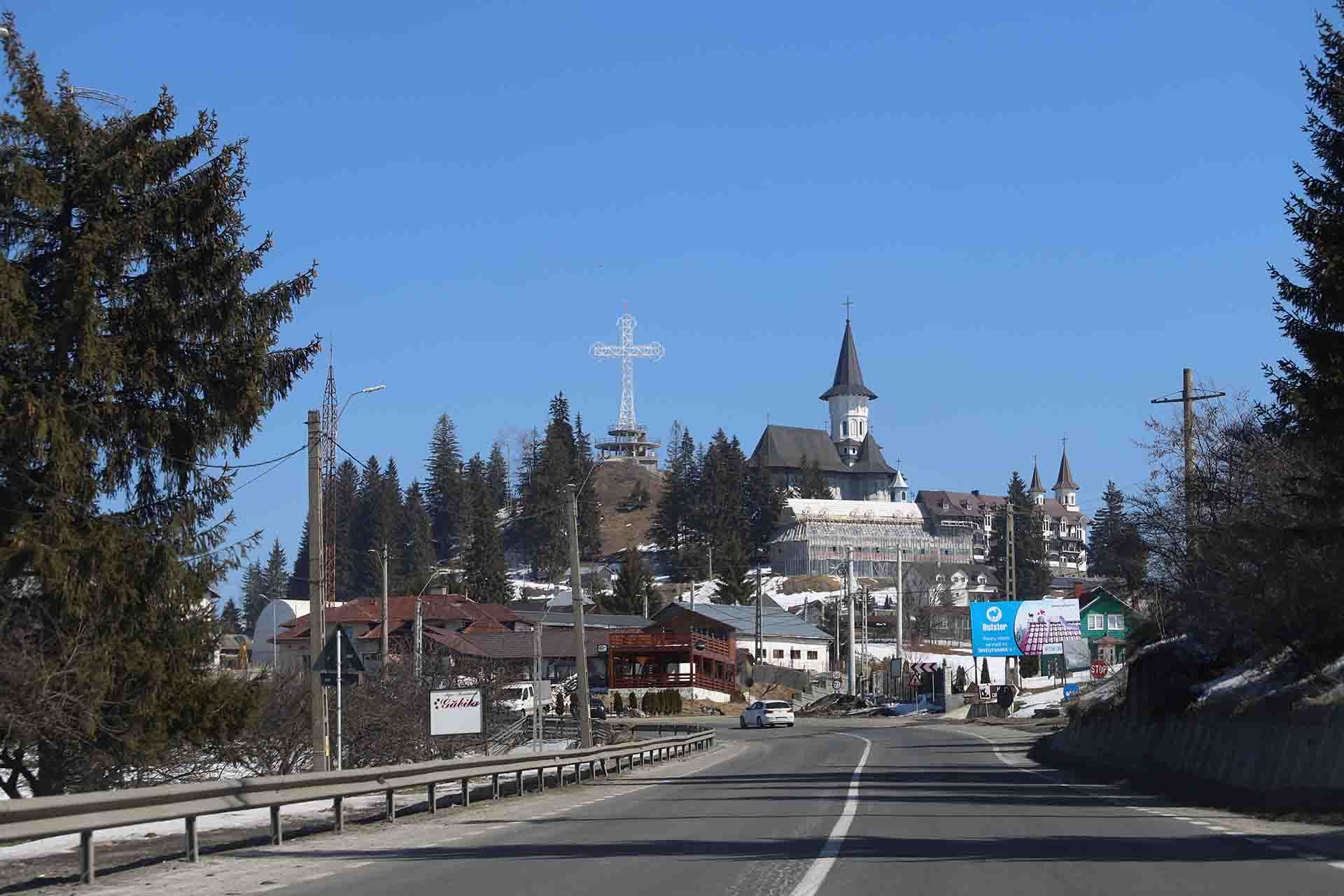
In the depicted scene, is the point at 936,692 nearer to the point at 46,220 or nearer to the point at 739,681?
the point at 739,681

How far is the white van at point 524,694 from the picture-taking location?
3419 centimetres

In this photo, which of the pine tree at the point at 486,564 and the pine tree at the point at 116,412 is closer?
the pine tree at the point at 116,412

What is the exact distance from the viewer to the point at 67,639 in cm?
2158

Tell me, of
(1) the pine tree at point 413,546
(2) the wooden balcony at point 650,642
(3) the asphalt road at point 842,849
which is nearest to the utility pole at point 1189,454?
(3) the asphalt road at point 842,849

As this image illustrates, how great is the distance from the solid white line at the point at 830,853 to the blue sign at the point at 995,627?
49.9 metres

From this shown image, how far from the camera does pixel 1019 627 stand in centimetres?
7288

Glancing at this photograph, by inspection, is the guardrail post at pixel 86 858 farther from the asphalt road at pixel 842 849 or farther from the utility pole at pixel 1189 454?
the utility pole at pixel 1189 454

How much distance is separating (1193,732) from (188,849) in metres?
19.5

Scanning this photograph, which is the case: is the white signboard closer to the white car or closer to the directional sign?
the directional sign

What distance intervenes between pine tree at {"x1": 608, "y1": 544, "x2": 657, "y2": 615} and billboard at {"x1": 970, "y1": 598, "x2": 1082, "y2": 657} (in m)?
72.9

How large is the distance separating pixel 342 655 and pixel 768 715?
53.0 m

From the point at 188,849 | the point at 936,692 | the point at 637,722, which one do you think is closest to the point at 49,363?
the point at 188,849

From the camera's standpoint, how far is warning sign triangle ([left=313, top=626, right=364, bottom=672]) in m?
20.9

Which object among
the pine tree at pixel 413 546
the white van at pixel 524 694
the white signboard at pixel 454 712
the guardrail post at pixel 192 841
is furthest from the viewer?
the pine tree at pixel 413 546
